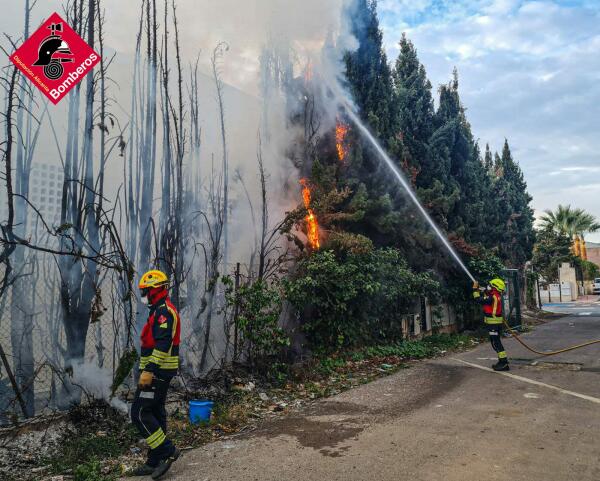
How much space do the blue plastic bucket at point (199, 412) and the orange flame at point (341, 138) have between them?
6.39 metres

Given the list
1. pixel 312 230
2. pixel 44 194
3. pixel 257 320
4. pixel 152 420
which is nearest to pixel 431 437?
pixel 152 420

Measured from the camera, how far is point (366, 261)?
30.6 feet

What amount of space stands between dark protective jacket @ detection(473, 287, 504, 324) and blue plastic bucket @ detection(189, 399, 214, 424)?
17.8 ft

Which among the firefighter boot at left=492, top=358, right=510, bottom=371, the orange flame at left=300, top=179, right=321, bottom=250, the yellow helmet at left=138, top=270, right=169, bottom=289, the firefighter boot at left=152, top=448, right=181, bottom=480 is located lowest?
the firefighter boot at left=492, top=358, right=510, bottom=371

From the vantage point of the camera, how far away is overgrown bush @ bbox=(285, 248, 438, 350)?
856 cm

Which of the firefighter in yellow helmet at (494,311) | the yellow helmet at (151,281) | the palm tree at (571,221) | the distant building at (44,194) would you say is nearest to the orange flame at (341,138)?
the firefighter in yellow helmet at (494,311)

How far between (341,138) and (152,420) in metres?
7.66

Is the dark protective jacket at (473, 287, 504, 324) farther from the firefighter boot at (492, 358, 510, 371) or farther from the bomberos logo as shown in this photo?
the bomberos logo

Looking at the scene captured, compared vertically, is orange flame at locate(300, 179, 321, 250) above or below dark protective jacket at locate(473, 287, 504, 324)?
above

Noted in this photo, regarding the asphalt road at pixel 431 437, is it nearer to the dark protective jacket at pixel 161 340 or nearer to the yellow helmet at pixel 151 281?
the dark protective jacket at pixel 161 340

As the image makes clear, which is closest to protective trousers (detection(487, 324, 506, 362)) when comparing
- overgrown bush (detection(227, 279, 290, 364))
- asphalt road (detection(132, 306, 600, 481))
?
asphalt road (detection(132, 306, 600, 481))

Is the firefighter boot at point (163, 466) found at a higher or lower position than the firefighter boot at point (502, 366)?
higher

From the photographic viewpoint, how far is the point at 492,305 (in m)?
8.52

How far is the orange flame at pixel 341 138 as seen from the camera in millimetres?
10091
